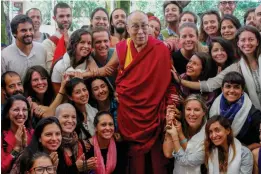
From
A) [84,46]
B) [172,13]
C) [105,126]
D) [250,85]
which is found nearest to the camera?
[105,126]

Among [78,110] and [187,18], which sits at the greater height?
[187,18]

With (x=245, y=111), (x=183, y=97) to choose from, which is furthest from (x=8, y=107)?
(x=245, y=111)

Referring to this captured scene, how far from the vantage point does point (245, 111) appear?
12.6 ft

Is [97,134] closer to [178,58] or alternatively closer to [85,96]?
[85,96]

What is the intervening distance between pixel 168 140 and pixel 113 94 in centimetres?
67

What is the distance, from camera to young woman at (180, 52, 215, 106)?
13.4 feet

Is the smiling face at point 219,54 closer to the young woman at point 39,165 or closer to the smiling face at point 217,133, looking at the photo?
the smiling face at point 217,133

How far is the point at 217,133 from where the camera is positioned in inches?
146

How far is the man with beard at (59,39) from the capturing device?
14.7 feet

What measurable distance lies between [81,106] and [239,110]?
133 cm

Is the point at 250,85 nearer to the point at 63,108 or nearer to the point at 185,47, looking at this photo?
the point at 185,47

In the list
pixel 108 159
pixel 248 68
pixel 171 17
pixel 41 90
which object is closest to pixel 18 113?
pixel 41 90

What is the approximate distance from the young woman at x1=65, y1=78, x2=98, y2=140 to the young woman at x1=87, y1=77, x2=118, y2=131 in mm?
118

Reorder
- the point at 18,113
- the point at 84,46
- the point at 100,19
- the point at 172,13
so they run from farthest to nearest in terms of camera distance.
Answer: the point at 172,13
the point at 100,19
the point at 84,46
the point at 18,113
